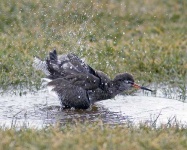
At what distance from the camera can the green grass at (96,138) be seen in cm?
566

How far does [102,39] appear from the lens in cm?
1148

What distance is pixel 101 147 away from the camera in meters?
5.62

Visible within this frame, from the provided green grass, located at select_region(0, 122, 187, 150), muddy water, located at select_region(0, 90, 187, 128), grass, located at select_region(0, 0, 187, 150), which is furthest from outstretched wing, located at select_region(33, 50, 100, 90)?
green grass, located at select_region(0, 122, 187, 150)

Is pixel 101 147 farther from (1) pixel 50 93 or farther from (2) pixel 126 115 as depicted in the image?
(1) pixel 50 93

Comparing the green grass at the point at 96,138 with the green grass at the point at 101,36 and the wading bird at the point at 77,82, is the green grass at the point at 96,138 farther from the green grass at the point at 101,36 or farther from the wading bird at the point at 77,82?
the green grass at the point at 101,36

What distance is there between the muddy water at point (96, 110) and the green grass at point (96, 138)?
1025 mm

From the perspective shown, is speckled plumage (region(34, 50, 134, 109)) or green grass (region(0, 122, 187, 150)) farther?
speckled plumage (region(34, 50, 134, 109))

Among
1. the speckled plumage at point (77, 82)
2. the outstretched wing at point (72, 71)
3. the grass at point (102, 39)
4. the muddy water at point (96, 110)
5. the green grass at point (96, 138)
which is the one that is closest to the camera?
the green grass at point (96, 138)

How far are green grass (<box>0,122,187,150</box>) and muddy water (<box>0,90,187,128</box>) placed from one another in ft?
3.36

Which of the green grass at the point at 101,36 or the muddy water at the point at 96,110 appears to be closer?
the muddy water at the point at 96,110

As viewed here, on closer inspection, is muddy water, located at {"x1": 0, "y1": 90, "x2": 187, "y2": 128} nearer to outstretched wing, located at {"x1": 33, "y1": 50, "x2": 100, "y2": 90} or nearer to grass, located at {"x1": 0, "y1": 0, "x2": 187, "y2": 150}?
outstretched wing, located at {"x1": 33, "y1": 50, "x2": 100, "y2": 90}

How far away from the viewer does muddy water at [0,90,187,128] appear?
782cm

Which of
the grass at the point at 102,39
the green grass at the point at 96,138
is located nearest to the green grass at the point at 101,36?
the grass at the point at 102,39

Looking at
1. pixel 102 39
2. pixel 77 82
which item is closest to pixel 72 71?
pixel 77 82
